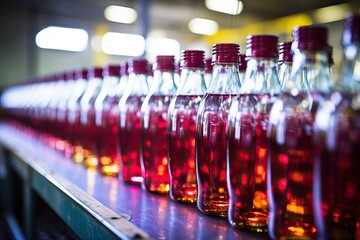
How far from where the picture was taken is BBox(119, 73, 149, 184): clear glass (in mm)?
938

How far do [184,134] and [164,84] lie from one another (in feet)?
0.53

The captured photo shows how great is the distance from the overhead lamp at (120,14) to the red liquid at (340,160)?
16.0ft

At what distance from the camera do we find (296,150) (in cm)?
49

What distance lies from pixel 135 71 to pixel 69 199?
345 mm

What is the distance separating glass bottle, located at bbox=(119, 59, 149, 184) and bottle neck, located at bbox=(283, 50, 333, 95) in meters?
0.49

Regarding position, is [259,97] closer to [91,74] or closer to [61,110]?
[91,74]

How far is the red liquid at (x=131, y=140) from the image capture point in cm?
94

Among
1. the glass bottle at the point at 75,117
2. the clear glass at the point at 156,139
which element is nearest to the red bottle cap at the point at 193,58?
the clear glass at the point at 156,139

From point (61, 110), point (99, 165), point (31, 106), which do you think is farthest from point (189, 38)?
point (99, 165)

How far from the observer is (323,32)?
1.51 ft

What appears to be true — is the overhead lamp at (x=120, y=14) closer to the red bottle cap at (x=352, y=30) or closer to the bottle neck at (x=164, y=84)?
the bottle neck at (x=164, y=84)

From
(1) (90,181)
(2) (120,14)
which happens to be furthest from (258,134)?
(2) (120,14)

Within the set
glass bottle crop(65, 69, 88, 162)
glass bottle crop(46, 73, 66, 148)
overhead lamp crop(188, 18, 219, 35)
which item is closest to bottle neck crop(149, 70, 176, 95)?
glass bottle crop(65, 69, 88, 162)

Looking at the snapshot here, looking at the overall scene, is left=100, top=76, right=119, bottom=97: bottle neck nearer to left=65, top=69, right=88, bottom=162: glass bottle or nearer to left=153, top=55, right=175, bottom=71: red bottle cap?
left=65, top=69, right=88, bottom=162: glass bottle
